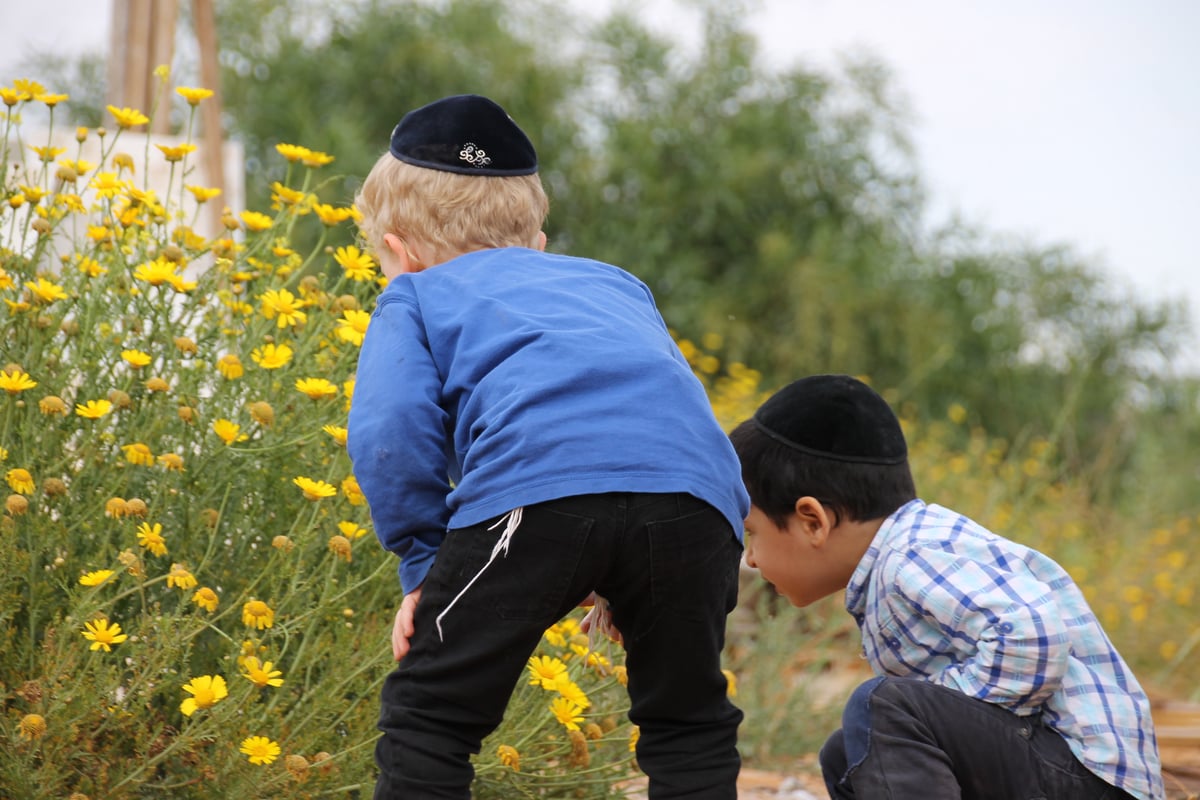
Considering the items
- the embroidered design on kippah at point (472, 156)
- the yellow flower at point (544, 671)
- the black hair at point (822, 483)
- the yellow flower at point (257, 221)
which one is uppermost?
the embroidered design on kippah at point (472, 156)

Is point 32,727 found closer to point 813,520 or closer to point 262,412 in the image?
point 262,412

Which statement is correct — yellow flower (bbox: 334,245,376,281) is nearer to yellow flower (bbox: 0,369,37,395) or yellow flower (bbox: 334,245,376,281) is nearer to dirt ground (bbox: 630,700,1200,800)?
yellow flower (bbox: 0,369,37,395)

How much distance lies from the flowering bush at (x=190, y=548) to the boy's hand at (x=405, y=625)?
0.62 ft

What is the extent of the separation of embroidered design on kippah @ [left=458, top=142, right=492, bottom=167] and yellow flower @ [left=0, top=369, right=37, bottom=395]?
802 mm

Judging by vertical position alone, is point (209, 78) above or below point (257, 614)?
above

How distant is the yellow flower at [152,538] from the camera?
2012mm

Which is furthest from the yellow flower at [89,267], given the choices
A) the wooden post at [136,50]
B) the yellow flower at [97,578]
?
the wooden post at [136,50]

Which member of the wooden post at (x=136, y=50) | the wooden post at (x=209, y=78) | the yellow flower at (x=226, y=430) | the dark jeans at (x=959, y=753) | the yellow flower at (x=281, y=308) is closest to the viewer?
the dark jeans at (x=959, y=753)

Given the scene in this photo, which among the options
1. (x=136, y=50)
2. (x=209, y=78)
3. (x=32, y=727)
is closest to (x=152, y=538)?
(x=32, y=727)

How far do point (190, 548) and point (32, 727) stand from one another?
47 centimetres

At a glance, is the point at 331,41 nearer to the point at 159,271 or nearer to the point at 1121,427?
the point at 1121,427

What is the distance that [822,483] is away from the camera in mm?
2248

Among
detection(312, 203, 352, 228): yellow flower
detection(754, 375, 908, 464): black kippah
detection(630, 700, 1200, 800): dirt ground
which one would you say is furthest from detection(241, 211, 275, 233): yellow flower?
detection(630, 700, 1200, 800): dirt ground

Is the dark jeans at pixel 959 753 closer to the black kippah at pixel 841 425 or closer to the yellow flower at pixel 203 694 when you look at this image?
the black kippah at pixel 841 425
